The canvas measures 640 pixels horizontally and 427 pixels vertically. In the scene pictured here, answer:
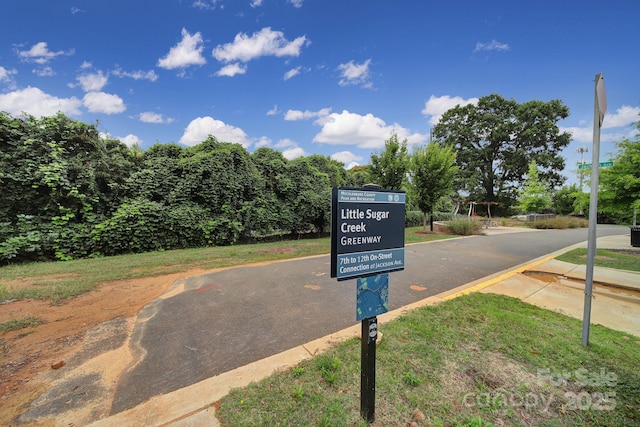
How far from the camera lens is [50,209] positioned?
717cm

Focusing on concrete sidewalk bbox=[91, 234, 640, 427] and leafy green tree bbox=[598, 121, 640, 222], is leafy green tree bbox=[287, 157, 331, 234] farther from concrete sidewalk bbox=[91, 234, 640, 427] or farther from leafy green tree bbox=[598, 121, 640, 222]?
leafy green tree bbox=[598, 121, 640, 222]

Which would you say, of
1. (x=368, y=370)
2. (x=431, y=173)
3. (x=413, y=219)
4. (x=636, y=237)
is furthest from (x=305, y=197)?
(x=636, y=237)

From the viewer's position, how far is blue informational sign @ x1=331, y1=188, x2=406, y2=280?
5.26 ft

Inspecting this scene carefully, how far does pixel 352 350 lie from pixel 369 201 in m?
1.83

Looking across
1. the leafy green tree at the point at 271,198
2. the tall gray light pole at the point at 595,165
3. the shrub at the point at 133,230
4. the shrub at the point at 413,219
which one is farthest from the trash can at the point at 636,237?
the shrub at the point at 133,230

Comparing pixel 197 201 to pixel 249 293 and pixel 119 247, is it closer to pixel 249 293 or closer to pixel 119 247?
pixel 119 247

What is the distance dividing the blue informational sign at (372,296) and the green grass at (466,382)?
785mm

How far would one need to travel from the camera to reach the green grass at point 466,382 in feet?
6.13

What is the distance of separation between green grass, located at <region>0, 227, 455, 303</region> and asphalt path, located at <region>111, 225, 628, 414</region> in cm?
110

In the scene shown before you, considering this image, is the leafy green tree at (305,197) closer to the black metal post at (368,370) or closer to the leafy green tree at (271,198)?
the leafy green tree at (271,198)

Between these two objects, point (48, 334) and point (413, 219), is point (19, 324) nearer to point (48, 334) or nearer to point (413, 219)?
point (48, 334)

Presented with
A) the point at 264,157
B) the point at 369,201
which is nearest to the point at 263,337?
the point at 369,201

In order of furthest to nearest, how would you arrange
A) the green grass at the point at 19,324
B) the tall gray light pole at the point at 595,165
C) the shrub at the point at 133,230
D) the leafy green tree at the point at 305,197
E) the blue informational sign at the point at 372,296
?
the leafy green tree at the point at 305,197 → the shrub at the point at 133,230 → the green grass at the point at 19,324 → the tall gray light pole at the point at 595,165 → the blue informational sign at the point at 372,296

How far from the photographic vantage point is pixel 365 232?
1731mm
